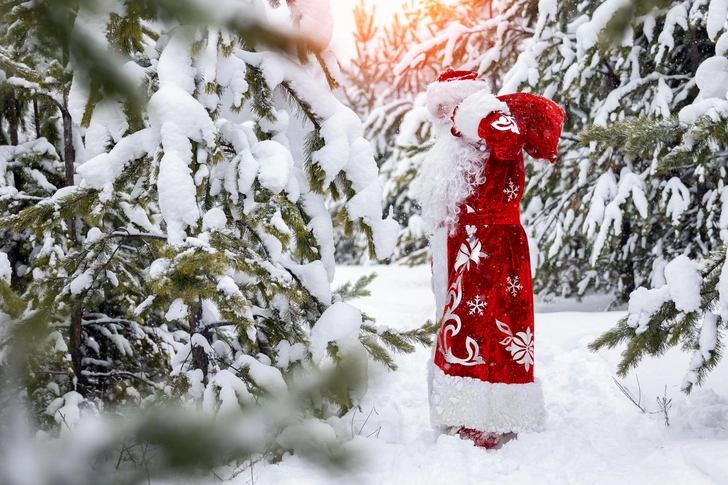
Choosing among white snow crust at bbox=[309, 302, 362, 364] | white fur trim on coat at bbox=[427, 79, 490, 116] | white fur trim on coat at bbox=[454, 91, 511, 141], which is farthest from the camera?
white fur trim on coat at bbox=[427, 79, 490, 116]

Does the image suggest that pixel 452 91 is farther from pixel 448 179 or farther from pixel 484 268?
pixel 484 268

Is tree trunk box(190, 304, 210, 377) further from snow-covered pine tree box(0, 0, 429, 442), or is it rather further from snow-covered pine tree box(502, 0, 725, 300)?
snow-covered pine tree box(502, 0, 725, 300)

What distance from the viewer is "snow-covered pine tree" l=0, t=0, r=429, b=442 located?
2098mm

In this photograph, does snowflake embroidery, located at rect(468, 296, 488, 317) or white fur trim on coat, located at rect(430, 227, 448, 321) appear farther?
white fur trim on coat, located at rect(430, 227, 448, 321)

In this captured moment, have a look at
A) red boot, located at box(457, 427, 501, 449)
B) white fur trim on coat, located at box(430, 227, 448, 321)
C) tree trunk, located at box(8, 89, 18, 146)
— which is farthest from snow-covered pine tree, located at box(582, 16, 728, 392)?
tree trunk, located at box(8, 89, 18, 146)

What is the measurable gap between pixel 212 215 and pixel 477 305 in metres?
1.68

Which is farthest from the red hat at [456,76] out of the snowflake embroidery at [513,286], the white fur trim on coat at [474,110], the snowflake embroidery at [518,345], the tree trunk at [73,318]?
the tree trunk at [73,318]

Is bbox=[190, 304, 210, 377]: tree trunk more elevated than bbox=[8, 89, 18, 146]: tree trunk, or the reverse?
bbox=[8, 89, 18, 146]: tree trunk

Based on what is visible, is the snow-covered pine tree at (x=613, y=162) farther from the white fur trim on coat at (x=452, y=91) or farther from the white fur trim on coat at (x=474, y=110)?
the white fur trim on coat at (x=474, y=110)

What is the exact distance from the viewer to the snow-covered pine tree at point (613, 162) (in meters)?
5.45

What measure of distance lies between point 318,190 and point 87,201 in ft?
3.36

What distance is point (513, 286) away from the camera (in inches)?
130

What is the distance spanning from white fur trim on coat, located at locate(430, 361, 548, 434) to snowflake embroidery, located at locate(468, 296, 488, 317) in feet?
1.26

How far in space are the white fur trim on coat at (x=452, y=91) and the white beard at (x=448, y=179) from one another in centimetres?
13
